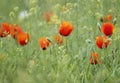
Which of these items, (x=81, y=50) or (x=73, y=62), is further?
(x=81, y=50)

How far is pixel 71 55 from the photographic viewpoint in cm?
279

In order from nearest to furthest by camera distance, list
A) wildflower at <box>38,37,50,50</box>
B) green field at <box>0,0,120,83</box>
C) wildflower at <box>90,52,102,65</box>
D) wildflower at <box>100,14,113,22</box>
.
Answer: green field at <box>0,0,120,83</box>
wildflower at <box>90,52,102,65</box>
wildflower at <box>38,37,50,50</box>
wildflower at <box>100,14,113,22</box>

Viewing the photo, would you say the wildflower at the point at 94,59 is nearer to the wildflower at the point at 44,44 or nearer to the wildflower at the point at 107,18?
the wildflower at the point at 44,44

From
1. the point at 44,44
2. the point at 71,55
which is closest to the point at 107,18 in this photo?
the point at 71,55

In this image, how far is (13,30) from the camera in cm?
304

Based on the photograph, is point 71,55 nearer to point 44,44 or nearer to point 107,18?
point 44,44

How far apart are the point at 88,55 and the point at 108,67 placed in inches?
6.2

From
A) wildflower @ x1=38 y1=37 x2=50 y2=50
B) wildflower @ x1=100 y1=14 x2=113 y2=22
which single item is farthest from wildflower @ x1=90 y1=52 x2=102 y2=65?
wildflower @ x1=100 y1=14 x2=113 y2=22

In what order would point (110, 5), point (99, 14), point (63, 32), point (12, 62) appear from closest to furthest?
point (12, 62)
point (63, 32)
point (99, 14)
point (110, 5)

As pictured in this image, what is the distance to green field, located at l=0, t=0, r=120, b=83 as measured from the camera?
2.00 m

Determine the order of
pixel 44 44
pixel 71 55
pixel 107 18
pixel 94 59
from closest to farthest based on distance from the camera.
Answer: pixel 94 59
pixel 44 44
pixel 71 55
pixel 107 18

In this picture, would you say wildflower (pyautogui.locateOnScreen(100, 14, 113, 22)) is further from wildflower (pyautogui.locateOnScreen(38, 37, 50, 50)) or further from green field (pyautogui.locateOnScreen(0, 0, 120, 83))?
wildflower (pyautogui.locateOnScreen(38, 37, 50, 50))

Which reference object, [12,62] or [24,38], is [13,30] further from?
[12,62]

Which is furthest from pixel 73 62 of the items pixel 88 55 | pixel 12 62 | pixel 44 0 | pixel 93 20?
pixel 44 0
